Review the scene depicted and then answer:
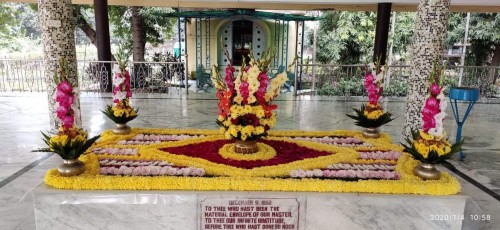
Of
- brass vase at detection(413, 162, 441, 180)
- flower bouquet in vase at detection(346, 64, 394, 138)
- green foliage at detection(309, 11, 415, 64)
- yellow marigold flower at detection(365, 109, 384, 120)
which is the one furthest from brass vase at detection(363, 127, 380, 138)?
green foliage at detection(309, 11, 415, 64)

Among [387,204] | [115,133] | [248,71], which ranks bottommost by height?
[387,204]

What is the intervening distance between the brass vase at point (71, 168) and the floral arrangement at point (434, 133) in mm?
2666

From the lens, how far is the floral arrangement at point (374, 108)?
4.16 metres

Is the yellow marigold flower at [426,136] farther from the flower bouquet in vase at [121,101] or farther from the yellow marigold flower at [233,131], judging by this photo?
the flower bouquet in vase at [121,101]

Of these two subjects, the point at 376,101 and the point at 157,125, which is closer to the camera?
the point at 376,101

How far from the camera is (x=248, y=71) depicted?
3084 millimetres

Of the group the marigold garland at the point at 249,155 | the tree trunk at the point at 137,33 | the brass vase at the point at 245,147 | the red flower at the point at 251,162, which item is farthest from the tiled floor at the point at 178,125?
the tree trunk at the point at 137,33

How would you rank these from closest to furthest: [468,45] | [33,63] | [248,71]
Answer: [248,71] → [33,63] → [468,45]

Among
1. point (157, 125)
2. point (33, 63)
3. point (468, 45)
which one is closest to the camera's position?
point (157, 125)

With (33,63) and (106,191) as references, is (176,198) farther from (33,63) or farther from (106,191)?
(33,63)

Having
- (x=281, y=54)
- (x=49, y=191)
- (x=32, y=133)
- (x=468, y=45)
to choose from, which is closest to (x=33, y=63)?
(x=32, y=133)

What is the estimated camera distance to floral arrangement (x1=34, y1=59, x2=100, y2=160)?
280 cm

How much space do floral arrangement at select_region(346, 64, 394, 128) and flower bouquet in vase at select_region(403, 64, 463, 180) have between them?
1228mm

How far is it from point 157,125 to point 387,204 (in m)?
4.24
